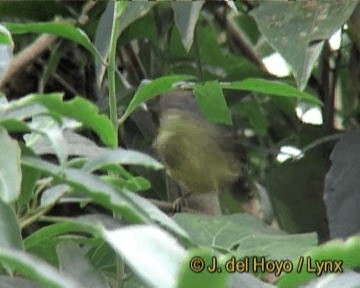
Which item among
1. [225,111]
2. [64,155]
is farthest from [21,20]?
[64,155]

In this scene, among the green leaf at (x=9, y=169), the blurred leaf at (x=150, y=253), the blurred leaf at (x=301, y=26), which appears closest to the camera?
the blurred leaf at (x=150, y=253)

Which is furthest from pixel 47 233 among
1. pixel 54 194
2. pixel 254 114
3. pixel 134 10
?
pixel 254 114

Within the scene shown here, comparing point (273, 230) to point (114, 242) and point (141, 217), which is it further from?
point (114, 242)

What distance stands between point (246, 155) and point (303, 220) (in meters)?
0.21

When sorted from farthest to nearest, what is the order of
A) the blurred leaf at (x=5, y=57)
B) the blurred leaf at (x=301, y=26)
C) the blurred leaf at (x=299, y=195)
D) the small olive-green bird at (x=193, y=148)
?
the small olive-green bird at (x=193, y=148) < the blurred leaf at (x=299, y=195) < the blurred leaf at (x=301, y=26) < the blurred leaf at (x=5, y=57)

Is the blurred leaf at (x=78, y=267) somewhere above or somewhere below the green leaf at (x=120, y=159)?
below

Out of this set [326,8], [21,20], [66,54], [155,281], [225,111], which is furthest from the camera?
[66,54]

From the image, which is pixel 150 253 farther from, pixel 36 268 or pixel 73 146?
pixel 73 146

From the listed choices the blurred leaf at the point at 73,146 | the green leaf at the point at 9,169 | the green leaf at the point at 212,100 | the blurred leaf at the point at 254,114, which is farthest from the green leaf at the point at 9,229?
the blurred leaf at the point at 254,114

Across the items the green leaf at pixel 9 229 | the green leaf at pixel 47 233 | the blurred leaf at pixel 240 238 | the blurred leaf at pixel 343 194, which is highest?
the green leaf at pixel 9 229

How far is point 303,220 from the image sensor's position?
3.52ft

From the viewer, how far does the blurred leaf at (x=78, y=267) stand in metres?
0.52

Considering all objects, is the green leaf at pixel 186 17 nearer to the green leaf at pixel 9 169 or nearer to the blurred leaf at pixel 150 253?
the green leaf at pixel 9 169

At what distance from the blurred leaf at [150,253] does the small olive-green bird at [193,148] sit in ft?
2.51
